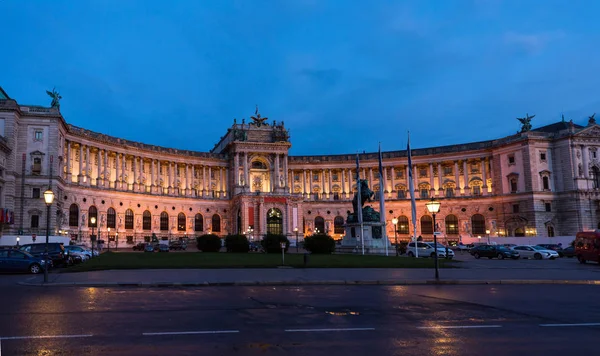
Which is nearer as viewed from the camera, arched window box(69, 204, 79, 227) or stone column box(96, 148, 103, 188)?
arched window box(69, 204, 79, 227)

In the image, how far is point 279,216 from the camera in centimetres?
9931

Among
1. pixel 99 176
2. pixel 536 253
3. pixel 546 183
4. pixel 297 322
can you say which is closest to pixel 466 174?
pixel 546 183

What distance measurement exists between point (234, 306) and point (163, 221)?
84.6 m

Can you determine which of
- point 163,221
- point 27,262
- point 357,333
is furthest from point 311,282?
point 163,221

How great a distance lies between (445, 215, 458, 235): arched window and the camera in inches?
3976

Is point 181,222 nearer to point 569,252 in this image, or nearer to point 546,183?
point 569,252

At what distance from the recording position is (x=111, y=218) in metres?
87.2

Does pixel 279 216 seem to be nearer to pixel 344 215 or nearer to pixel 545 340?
pixel 344 215

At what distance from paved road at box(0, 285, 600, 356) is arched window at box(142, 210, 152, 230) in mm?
75992

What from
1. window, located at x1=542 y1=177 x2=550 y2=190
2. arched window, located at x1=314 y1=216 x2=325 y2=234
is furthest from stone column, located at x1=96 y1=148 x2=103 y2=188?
window, located at x1=542 y1=177 x2=550 y2=190

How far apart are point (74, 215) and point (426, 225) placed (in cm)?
6855

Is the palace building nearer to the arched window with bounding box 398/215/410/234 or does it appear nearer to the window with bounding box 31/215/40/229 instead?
the arched window with bounding box 398/215/410/234

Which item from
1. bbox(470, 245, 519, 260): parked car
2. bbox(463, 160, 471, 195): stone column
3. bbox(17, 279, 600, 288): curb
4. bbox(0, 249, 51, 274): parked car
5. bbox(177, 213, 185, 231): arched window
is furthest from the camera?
bbox(463, 160, 471, 195): stone column

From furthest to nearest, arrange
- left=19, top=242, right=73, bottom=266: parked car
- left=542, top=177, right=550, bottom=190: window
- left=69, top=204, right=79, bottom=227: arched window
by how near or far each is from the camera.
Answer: left=542, top=177, right=550, bottom=190: window, left=69, top=204, right=79, bottom=227: arched window, left=19, top=242, right=73, bottom=266: parked car
